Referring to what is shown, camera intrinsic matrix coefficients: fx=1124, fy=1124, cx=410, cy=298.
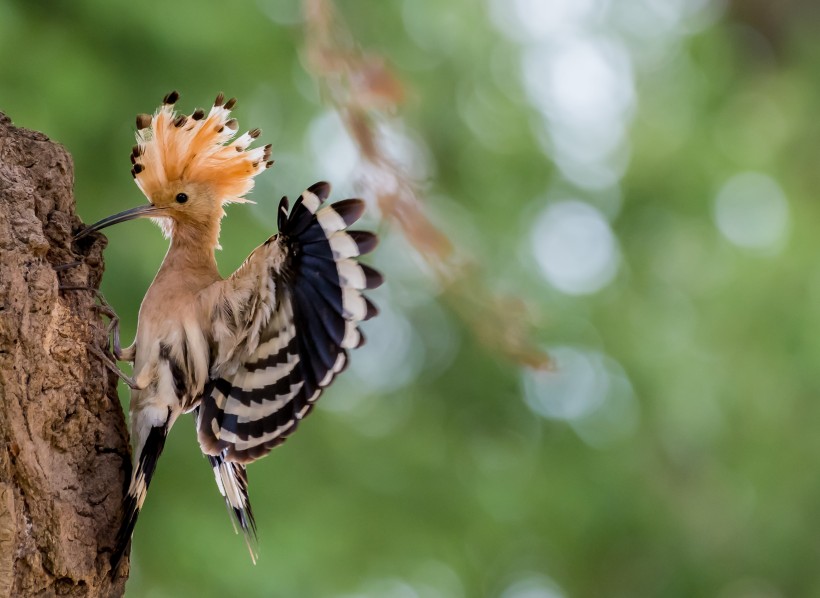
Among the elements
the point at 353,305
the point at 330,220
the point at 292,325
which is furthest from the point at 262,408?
the point at 330,220

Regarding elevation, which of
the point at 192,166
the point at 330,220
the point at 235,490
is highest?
the point at 192,166

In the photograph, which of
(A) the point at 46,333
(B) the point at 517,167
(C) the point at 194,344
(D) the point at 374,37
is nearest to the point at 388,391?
(B) the point at 517,167

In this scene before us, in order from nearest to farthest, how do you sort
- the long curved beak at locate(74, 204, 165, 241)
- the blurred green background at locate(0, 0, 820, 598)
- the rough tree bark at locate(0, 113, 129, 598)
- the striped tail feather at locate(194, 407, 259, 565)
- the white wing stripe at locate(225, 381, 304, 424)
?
the rough tree bark at locate(0, 113, 129, 598) → the long curved beak at locate(74, 204, 165, 241) → the white wing stripe at locate(225, 381, 304, 424) → the striped tail feather at locate(194, 407, 259, 565) → the blurred green background at locate(0, 0, 820, 598)

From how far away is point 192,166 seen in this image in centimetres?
230

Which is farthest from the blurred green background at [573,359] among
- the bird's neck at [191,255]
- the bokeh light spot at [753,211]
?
the bird's neck at [191,255]

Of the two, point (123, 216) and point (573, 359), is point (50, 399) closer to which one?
point (123, 216)

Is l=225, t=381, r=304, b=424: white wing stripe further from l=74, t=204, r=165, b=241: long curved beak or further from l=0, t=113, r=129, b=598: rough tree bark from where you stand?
l=74, t=204, r=165, b=241: long curved beak

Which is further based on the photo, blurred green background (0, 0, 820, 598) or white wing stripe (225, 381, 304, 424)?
blurred green background (0, 0, 820, 598)

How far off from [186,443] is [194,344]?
1.77 m

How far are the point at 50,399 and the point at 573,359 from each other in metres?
3.07

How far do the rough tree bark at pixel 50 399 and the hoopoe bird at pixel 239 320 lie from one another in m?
0.07

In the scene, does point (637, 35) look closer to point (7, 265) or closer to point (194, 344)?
point (194, 344)

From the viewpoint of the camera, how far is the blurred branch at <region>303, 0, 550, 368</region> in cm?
201

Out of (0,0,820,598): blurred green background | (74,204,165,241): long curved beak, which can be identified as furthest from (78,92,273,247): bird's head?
(0,0,820,598): blurred green background
